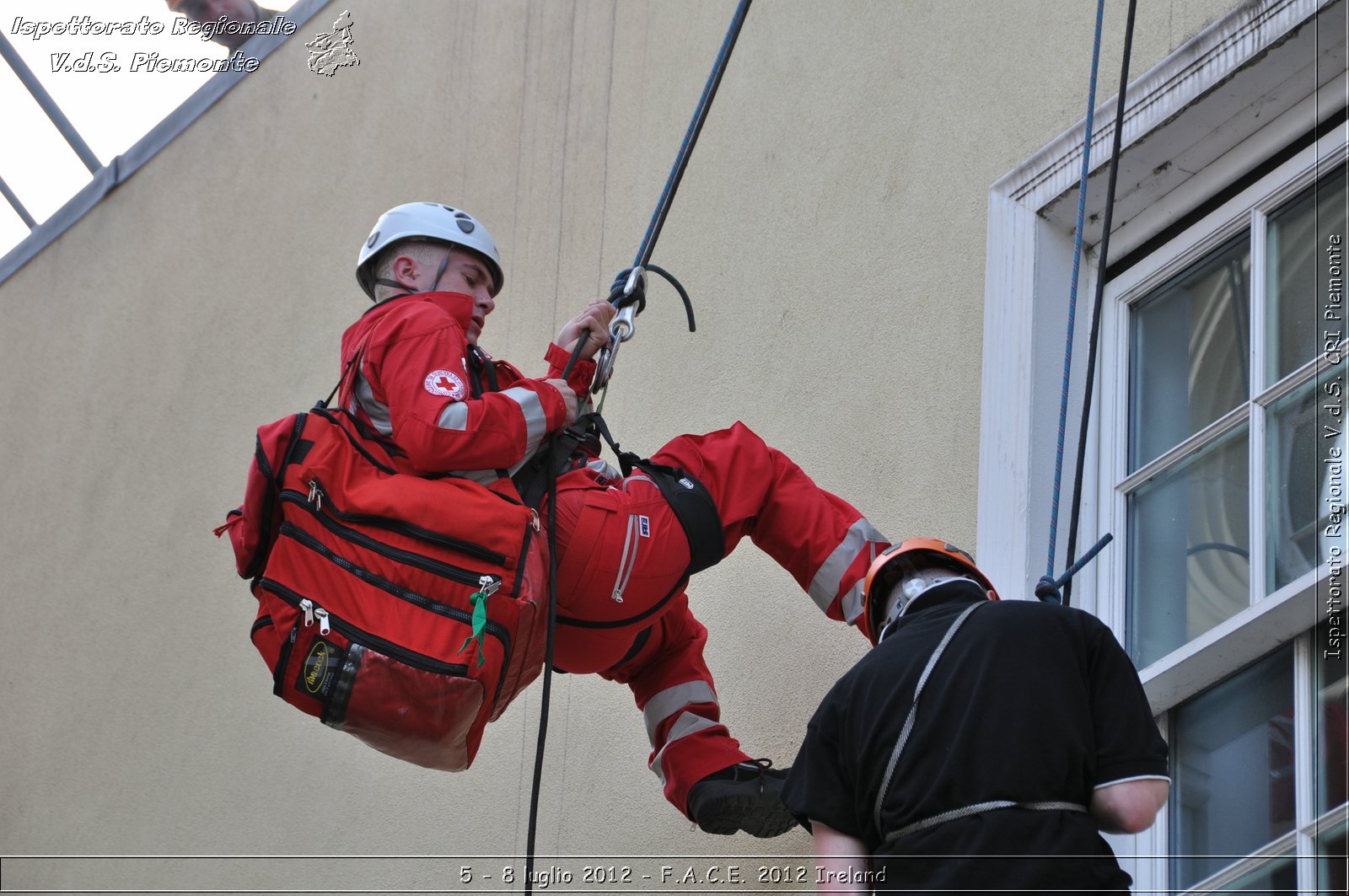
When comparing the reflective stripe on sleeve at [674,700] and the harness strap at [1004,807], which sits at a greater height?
the reflective stripe on sleeve at [674,700]

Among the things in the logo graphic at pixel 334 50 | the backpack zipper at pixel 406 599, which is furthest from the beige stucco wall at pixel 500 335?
the backpack zipper at pixel 406 599

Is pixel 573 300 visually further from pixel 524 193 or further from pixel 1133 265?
pixel 1133 265

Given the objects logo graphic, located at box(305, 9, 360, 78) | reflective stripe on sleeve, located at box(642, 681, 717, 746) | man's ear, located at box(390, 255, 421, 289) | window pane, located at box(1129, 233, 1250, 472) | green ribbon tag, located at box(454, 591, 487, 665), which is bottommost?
green ribbon tag, located at box(454, 591, 487, 665)

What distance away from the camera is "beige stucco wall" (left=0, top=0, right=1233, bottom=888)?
14.2 ft

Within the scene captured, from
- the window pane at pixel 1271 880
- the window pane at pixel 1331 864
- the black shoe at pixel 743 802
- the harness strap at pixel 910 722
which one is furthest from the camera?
the black shoe at pixel 743 802

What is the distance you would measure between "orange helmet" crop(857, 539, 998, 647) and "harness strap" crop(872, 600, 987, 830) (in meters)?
0.30

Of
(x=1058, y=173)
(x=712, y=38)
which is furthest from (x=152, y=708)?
(x=1058, y=173)

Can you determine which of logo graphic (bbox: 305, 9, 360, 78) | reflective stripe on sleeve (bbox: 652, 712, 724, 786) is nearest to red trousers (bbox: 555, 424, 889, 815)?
reflective stripe on sleeve (bbox: 652, 712, 724, 786)

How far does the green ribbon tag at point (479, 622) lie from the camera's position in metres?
3.47

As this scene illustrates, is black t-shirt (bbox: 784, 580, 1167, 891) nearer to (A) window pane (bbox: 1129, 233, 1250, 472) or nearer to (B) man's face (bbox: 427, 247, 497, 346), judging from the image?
(A) window pane (bbox: 1129, 233, 1250, 472)

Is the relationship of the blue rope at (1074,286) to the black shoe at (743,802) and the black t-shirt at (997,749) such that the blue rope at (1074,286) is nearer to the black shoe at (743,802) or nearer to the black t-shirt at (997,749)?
the black t-shirt at (997,749)

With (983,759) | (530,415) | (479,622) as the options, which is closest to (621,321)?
(530,415)

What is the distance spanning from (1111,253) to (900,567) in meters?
1.17

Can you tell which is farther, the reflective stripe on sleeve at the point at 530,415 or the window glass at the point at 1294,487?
the reflective stripe on sleeve at the point at 530,415
